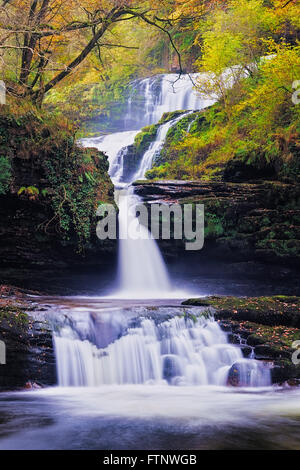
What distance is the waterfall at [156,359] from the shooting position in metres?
6.98

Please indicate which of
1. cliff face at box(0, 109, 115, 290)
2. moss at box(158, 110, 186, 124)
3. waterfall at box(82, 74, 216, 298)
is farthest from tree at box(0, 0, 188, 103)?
moss at box(158, 110, 186, 124)

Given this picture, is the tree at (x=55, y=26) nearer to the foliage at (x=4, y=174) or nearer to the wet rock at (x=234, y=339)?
the foliage at (x=4, y=174)

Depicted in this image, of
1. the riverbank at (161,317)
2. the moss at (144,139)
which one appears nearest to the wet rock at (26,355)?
the riverbank at (161,317)

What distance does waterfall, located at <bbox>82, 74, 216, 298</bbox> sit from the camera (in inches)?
465

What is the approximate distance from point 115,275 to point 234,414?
6875 millimetres

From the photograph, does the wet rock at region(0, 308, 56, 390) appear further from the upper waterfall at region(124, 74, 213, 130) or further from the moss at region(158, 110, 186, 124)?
the upper waterfall at region(124, 74, 213, 130)

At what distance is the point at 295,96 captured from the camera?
1282 centimetres

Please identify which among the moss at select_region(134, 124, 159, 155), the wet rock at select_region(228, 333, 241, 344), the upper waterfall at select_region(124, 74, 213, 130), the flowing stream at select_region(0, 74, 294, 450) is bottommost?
the flowing stream at select_region(0, 74, 294, 450)

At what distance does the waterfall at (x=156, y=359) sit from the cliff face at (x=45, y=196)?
3.88 m

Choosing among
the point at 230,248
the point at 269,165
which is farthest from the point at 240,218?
the point at 269,165

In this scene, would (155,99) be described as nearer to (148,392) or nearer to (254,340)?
(254,340)

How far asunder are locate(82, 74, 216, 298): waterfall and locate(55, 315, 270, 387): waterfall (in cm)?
372
